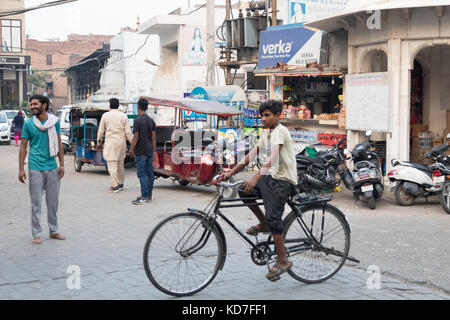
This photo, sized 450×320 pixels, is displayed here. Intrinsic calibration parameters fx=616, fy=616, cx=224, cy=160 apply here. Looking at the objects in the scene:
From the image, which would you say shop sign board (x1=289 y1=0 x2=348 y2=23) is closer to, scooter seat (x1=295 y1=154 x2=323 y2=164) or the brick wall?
scooter seat (x1=295 y1=154 x2=323 y2=164)

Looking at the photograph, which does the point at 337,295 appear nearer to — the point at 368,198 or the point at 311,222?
the point at 311,222

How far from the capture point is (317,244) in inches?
232

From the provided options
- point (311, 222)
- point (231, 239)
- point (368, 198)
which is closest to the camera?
point (311, 222)

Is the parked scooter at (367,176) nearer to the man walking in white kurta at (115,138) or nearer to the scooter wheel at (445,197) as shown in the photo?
the scooter wheel at (445,197)

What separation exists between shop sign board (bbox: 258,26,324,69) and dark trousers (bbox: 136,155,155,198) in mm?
5937

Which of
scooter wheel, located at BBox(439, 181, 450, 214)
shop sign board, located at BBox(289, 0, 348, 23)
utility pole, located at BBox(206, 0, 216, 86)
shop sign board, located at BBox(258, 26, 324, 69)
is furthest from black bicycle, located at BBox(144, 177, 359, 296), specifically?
shop sign board, located at BBox(289, 0, 348, 23)

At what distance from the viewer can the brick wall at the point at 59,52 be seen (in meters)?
77.8

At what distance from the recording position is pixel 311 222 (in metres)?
5.81

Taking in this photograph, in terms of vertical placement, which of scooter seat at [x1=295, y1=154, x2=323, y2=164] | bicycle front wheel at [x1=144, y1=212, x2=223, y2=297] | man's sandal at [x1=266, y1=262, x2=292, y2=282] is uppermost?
scooter seat at [x1=295, y1=154, x2=323, y2=164]

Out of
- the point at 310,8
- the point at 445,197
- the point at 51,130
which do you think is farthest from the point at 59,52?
the point at 51,130

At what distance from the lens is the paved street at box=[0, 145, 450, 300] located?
5613mm

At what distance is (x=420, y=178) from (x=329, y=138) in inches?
181

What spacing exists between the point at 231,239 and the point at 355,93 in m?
6.66
